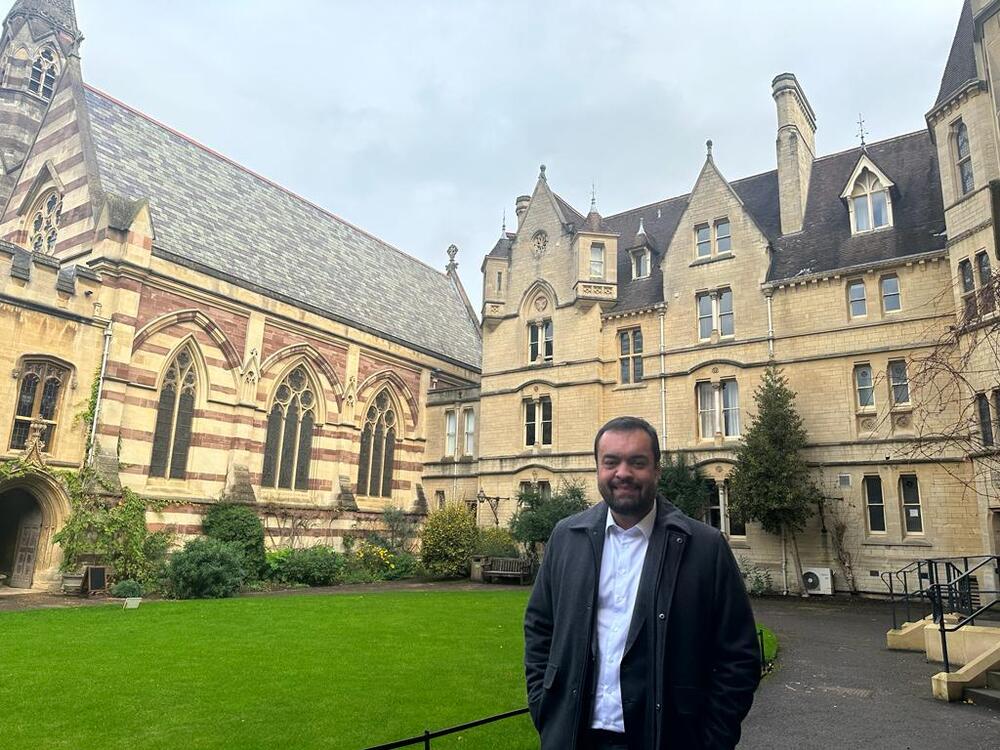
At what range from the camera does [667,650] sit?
2820 millimetres

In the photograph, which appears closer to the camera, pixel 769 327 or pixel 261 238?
pixel 769 327

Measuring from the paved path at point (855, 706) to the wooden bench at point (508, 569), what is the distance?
1123 cm

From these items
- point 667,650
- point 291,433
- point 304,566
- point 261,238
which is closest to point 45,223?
point 261,238

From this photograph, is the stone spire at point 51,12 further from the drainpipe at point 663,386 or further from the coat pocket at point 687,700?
the coat pocket at point 687,700

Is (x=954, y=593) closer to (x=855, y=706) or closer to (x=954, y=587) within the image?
(x=954, y=587)

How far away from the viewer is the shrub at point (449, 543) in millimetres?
24609

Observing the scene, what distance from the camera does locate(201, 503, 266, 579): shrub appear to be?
71.3ft

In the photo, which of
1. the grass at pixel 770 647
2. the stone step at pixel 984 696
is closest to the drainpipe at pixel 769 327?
the grass at pixel 770 647

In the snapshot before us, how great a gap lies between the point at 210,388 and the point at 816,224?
21717mm

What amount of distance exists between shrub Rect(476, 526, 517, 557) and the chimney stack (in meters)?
14.9

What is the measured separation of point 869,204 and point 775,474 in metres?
9.90

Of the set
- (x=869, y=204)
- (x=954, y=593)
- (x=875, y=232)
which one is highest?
(x=869, y=204)

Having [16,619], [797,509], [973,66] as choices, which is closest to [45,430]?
[16,619]

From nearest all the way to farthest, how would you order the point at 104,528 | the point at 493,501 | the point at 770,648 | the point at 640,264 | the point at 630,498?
1. the point at 630,498
2. the point at 770,648
3. the point at 104,528
4. the point at 640,264
5. the point at 493,501
